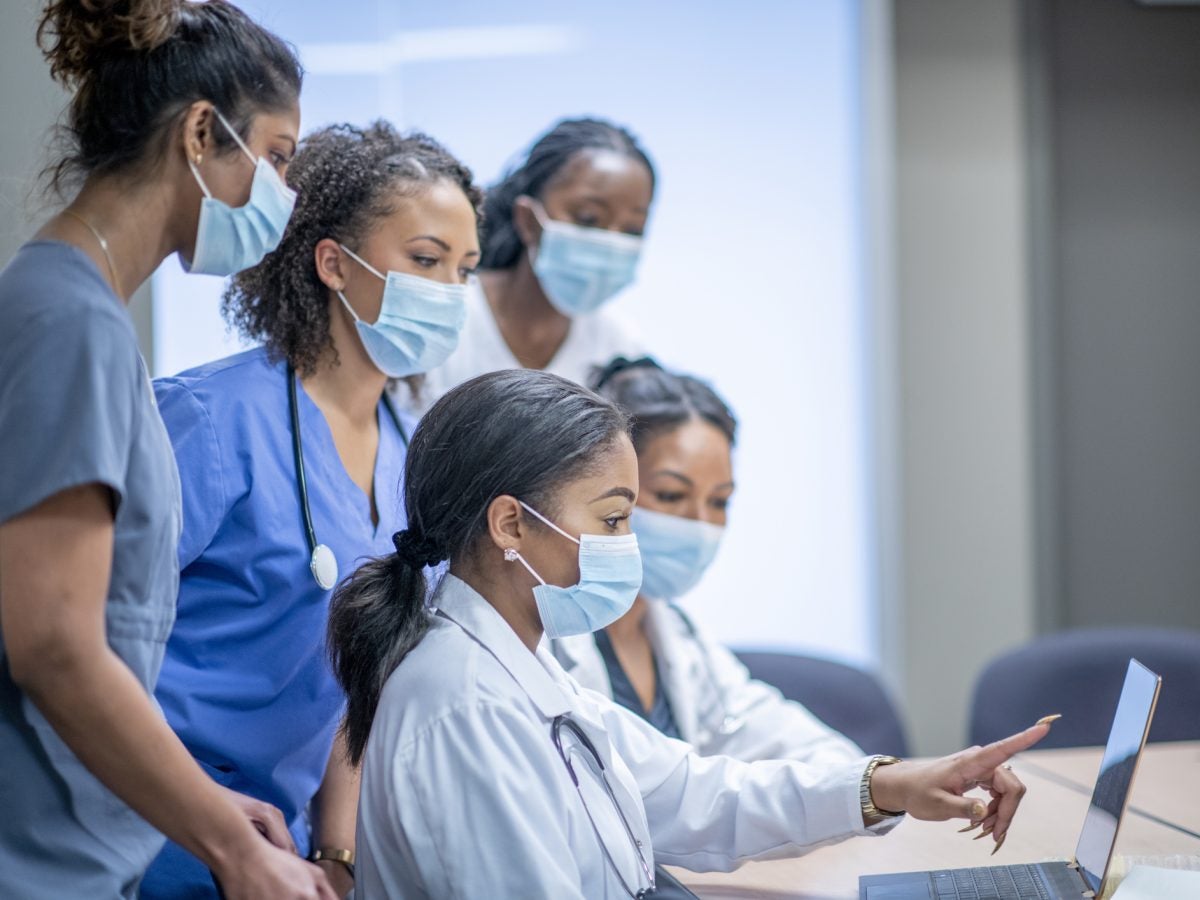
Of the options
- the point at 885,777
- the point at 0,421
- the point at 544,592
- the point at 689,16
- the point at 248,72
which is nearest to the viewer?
the point at 0,421

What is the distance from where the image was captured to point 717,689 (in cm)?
217

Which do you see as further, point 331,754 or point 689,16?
point 689,16

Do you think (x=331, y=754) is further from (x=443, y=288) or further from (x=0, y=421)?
(x=0, y=421)

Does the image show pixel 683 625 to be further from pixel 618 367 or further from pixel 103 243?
pixel 103 243

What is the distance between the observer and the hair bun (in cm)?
122

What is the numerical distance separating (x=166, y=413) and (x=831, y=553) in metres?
2.47

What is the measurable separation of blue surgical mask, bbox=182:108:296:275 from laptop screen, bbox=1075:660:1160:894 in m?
1.04

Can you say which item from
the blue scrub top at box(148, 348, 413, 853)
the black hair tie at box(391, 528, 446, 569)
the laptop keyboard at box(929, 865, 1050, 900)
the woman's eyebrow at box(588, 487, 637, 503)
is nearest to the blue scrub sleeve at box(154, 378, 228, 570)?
the blue scrub top at box(148, 348, 413, 853)

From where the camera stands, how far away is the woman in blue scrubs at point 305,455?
1494 millimetres

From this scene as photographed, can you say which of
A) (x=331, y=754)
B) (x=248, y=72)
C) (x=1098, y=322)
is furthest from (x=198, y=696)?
(x=1098, y=322)

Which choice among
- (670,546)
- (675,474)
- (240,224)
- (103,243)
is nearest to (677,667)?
(670,546)

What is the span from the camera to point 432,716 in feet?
4.27

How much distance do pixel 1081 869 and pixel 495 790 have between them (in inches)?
29.5

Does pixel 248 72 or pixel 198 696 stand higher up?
pixel 248 72
